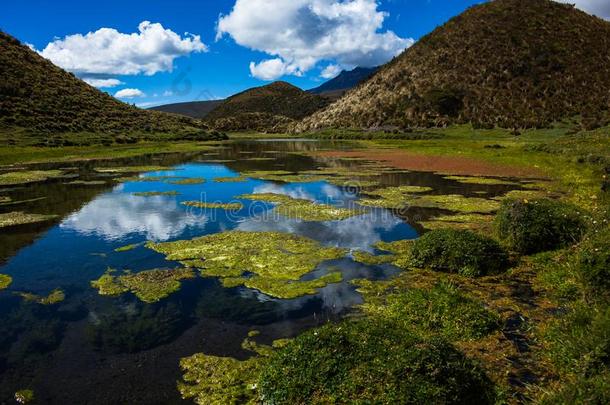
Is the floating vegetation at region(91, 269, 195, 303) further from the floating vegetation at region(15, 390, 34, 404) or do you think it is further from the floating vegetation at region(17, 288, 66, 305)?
the floating vegetation at region(15, 390, 34, 404)

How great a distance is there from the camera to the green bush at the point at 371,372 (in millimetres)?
7234

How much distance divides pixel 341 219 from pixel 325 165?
102 ft

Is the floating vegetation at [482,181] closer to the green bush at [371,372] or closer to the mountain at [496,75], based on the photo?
the green bush at [371,372]

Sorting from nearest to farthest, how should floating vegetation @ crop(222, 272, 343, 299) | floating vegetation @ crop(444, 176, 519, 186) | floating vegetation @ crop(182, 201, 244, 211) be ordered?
floating vegetation @ crop(222, 272, 343, 299) < floating vegetation @ crop(182, 201, 244, 211) < floating vegetation @ crop(444, 176, 519, 186)

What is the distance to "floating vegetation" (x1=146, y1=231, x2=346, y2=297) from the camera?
15.2 metres

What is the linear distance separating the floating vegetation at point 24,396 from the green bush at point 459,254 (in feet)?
40.4

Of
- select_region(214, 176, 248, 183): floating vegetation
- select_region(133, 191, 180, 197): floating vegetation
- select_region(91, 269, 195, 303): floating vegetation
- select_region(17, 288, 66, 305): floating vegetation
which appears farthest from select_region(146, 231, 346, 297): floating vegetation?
select_region(214, 176, 248, 183): floating vegetation

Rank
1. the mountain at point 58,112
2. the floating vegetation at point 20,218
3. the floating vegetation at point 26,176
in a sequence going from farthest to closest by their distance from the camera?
the mountain at point 58,112 → the floating vegetation at point 26,176 → the floating vegetation at point 20,218

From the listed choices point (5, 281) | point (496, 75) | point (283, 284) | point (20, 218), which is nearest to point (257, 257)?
point (283, 284)

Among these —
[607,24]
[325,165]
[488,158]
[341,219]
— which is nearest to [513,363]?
[341,219]

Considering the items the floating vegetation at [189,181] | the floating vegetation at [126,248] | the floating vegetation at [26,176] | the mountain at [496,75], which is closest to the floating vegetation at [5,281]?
the floating vegetation at [126,248]

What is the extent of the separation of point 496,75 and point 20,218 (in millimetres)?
131064

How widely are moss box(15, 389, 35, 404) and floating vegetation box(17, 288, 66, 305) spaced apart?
5154 mm

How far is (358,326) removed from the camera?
9.15 meters
